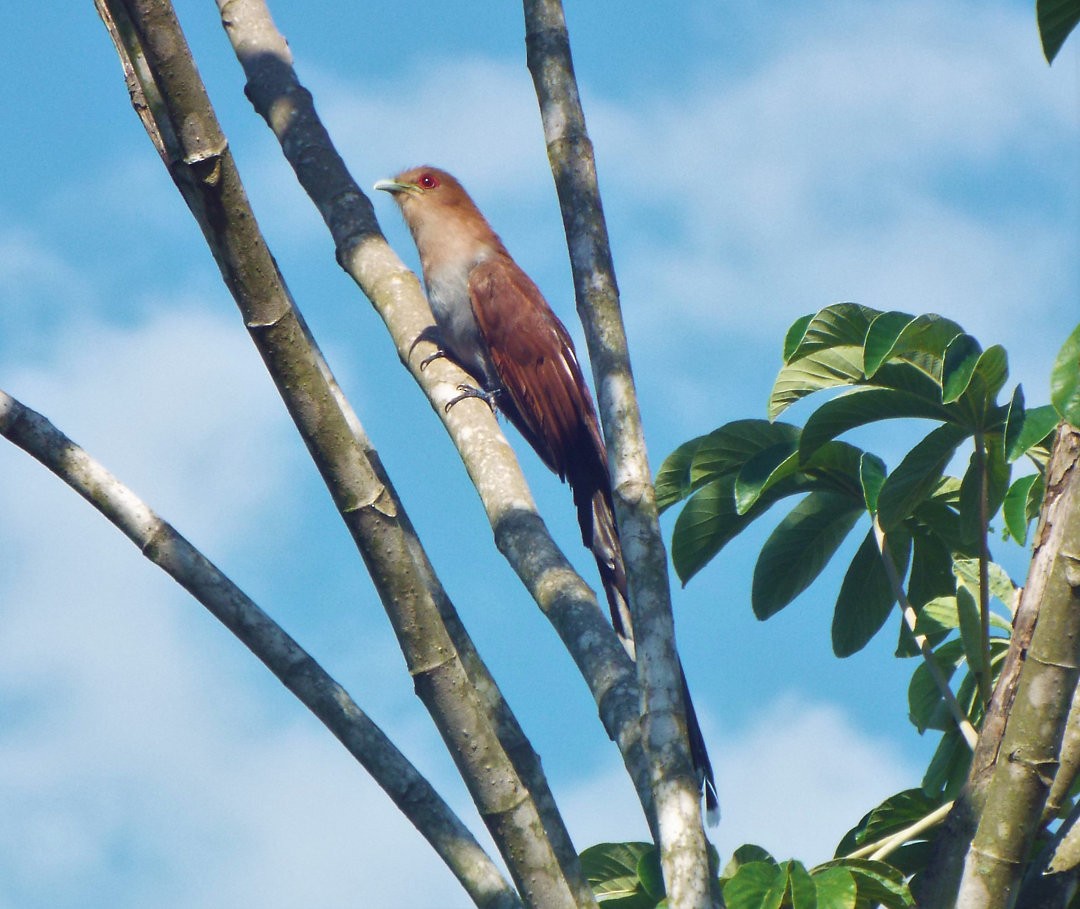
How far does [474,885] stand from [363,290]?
2126 millimetres

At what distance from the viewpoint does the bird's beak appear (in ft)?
19.9

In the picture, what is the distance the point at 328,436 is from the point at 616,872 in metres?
1.26

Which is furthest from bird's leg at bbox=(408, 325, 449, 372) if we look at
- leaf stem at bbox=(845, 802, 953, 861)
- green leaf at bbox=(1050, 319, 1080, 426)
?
green leaf at bbox=(1050, 319, 1080, 426)

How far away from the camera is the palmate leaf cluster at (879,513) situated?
2.26 metres

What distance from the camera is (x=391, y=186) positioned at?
6.09m

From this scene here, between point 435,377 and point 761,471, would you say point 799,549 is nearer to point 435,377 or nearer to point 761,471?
point 761,471

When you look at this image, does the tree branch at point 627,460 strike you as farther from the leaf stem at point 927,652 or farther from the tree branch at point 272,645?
the leaf stem at point 927,652

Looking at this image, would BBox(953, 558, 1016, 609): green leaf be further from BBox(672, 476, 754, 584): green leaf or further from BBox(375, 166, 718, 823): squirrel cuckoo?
BBox(375, 166, 718, 823): squirrel cuckoo

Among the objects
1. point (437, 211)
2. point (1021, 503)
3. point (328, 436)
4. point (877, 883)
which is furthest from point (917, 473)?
point (437, 211)

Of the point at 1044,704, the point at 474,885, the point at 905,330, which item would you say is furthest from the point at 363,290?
the point at 1044,704

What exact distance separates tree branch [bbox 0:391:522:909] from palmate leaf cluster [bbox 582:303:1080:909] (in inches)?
17.1

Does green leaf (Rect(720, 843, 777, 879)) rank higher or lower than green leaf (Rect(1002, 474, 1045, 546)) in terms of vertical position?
Result: lower

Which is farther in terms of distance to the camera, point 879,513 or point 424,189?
point 424,189

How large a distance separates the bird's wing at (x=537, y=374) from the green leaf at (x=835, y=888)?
10.2 ft
